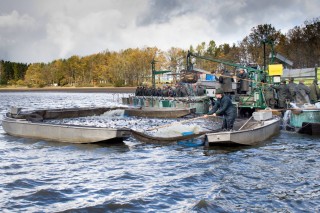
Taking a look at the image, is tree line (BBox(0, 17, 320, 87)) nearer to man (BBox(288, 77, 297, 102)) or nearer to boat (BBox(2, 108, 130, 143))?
man (BBox(288, 77, 297, 102))

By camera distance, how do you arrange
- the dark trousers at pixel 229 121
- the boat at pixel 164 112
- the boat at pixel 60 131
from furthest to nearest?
the boat at pixel 164 112 < the dark trousers at pixel 229 121 < the boat at pixel 60 131

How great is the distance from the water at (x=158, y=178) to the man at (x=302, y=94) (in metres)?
6.13

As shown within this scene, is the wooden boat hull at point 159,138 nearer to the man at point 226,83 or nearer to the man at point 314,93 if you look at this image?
the man at point 314,93

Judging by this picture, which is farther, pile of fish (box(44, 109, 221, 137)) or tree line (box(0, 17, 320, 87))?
tree line (box(0, 17, 320, 87))

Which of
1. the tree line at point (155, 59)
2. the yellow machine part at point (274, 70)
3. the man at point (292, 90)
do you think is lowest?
the man at point (292, 90)

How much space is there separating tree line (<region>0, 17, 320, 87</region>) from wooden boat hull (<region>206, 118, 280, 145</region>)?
1081 centimetres

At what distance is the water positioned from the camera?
29.8ft

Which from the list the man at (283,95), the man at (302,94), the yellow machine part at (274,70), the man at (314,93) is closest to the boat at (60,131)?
the man at (302,94)

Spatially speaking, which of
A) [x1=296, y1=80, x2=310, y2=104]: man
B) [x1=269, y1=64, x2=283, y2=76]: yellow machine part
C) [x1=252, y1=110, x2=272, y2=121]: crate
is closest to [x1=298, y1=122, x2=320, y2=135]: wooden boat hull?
[x1=252, y1=110, x2=272, y2=121]: crate

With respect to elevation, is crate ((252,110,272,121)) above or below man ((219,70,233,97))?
below

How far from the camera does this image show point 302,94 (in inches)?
878

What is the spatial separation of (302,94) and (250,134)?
8344 millimetres

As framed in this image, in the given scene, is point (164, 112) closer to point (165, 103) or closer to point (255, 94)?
point (165, 103)

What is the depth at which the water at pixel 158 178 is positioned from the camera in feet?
29.8
